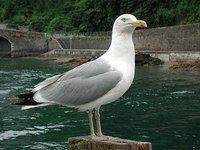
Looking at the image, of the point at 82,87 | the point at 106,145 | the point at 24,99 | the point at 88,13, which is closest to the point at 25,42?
the point at 88,13

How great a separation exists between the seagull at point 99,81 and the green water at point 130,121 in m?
8.10

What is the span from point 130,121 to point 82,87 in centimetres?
1187

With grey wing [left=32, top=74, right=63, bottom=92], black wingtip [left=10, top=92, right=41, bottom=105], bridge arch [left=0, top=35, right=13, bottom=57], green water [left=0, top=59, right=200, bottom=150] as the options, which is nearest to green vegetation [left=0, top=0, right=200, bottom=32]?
bridge arch [left=0, top=35, right=13, bottom=57]

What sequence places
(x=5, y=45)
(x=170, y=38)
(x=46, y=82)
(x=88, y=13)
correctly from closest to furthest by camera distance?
(x=46, y=82)
(x=170, y=38)
(x=88, y=13)
(x=5, y=45)

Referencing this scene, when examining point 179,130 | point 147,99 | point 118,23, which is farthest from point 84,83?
point 147,99

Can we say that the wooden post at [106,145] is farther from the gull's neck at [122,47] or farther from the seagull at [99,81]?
the gull's neck at [122,47]

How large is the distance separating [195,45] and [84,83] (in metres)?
38.3

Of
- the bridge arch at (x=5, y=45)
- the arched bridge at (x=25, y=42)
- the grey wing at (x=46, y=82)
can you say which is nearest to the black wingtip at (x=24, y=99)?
the grey wing at (x=46, y=82)

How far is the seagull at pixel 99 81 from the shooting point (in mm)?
5750

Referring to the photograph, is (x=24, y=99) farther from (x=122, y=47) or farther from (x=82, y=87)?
(x=122, y=47)

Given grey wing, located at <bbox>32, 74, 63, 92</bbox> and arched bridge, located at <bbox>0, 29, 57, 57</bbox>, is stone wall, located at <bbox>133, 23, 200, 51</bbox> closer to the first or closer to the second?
arched bridge, located at <bbox>0, 29, 57, 57</bbox>

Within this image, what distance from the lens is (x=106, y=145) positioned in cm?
498

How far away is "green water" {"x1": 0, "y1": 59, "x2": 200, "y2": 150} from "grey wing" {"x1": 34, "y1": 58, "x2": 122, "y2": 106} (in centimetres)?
810

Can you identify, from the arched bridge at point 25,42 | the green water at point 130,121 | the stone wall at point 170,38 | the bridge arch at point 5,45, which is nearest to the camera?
the green water at point 130,121
